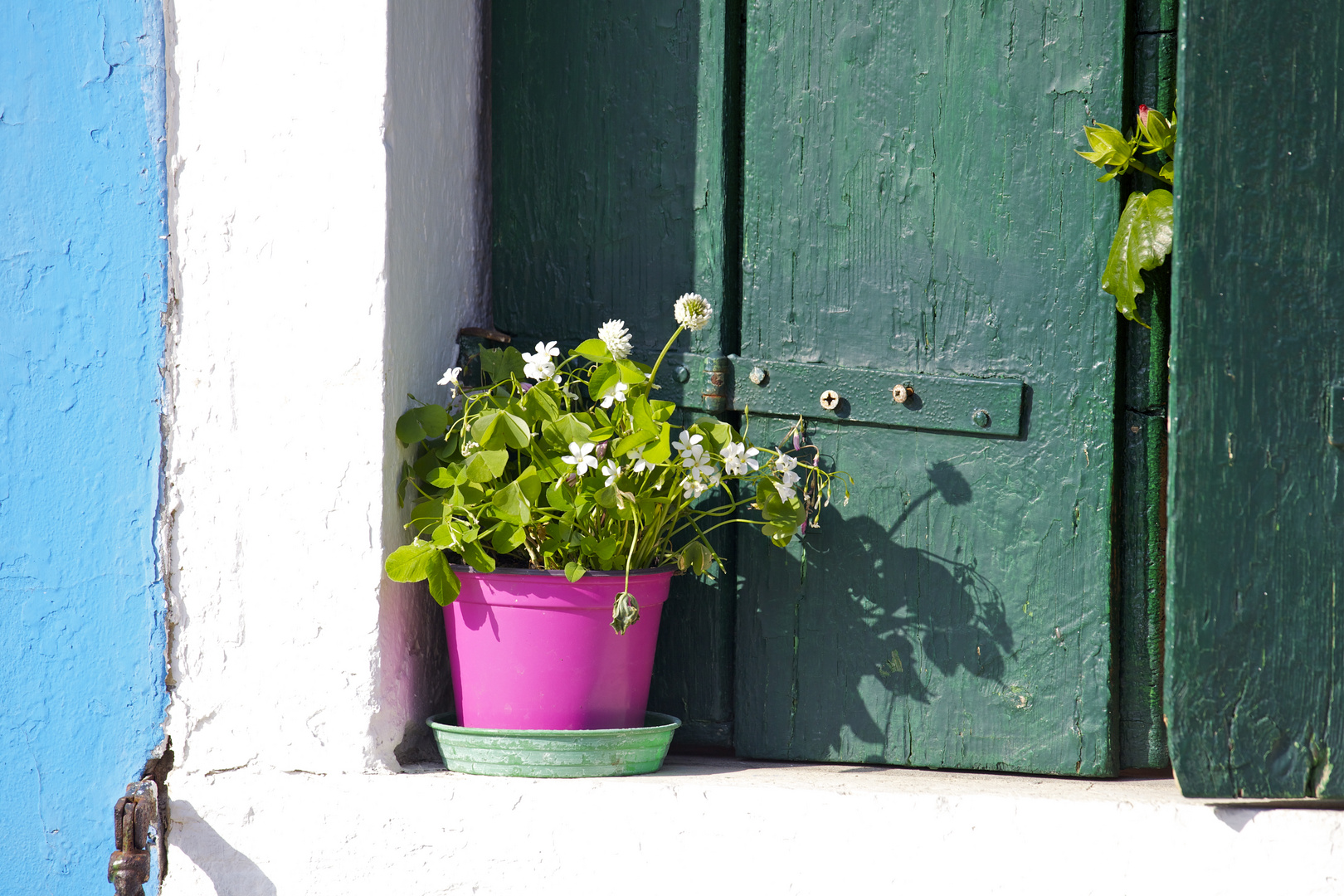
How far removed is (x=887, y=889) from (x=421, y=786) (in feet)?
2.14

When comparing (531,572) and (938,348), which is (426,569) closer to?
(531,572)

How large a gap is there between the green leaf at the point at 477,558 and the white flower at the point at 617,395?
0.26 m

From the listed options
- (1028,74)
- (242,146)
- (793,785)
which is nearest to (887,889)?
(793,785)

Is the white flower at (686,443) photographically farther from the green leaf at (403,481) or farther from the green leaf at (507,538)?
the green leaf at (403,481)

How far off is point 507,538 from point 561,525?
8 cm

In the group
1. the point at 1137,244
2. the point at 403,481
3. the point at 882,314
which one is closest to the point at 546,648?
the point at 403,481

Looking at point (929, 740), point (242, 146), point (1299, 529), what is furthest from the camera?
point (929, 740)

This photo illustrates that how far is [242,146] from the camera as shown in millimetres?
1607

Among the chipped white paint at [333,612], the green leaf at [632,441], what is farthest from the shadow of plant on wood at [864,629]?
the green leaf at [632,441]

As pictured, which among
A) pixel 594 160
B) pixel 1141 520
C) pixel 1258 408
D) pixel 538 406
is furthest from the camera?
pixel 594 160

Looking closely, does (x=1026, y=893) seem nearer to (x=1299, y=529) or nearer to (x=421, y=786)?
(x=1299, y=529)

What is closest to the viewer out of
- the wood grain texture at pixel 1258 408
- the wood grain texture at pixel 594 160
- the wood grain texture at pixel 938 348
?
the wood grain texture at pixel 1258 408

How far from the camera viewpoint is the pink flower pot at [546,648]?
5.10 ft

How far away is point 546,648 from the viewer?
5.15 ft
